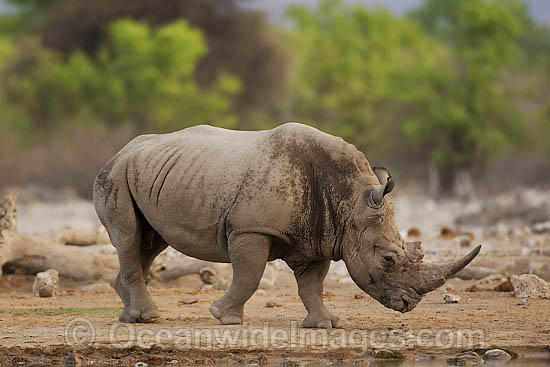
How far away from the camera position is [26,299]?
42.6 feet

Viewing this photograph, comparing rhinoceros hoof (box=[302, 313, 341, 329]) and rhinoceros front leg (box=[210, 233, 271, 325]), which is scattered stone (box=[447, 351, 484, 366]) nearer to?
rhinoceros hoof (box=[302, 313, 341, 329])

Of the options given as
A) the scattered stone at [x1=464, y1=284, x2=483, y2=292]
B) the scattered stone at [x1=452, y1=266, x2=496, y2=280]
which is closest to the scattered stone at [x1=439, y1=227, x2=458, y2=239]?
the scattered stone at [x1=452, y1=266, x2=496, y2=280]

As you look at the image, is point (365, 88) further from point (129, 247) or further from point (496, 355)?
point (496, 355)

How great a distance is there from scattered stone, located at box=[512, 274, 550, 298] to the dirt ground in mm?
225

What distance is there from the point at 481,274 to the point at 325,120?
A: 34.1 meters

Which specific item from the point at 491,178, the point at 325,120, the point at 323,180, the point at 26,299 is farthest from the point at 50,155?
the point at 323,180

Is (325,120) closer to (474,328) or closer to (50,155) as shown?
(50,155)

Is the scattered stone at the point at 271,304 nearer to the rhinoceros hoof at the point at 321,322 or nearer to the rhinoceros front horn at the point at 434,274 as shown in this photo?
the rhinoceros hoof at the point at 321,322

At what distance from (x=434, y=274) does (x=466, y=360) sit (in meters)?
0.94

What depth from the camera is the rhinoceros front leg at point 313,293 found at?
1020 cm

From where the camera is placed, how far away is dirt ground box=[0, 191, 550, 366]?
29.8ft

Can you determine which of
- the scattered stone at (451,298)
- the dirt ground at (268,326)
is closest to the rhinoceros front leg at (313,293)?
the dirt ground at (268,326)

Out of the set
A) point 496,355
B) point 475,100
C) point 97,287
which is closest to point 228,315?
point 496,355

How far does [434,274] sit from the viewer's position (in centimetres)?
960
